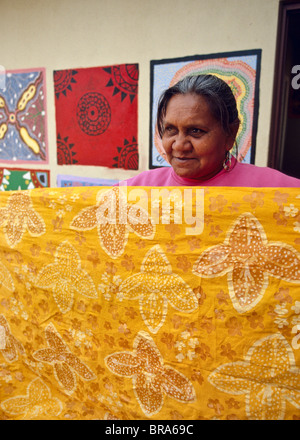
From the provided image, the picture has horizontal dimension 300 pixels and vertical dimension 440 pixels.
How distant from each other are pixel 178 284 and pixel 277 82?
1.34 m

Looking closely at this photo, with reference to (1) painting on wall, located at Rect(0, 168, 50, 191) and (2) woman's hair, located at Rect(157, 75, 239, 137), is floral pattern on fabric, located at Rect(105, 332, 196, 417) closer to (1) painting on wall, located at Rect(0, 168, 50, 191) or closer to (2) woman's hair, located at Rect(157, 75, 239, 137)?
(2) woman's hair, located at Rect(157, 75, 239, 137)

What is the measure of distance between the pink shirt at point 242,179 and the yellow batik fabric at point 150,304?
0.63ft

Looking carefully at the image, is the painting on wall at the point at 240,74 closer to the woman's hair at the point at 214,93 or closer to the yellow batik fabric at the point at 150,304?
the woman's hair at the point at 214,93

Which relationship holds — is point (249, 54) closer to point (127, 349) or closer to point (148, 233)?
point (148, 233)

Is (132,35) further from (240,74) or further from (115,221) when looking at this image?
(115,221)

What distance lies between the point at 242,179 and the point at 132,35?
1.49m

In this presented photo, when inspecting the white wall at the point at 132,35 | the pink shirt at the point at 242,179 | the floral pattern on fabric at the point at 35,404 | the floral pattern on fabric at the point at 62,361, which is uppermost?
the white wall at the point at 132,35

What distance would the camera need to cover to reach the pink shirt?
2.88 ft

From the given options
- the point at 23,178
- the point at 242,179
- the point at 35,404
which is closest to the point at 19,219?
the point at 35,404

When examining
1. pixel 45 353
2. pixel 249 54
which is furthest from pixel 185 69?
pixel 45 353

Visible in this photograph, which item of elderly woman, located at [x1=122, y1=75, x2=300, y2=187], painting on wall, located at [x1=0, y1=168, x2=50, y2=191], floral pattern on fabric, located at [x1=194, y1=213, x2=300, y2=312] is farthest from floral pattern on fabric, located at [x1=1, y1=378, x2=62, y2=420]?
painting on wall, located at [x1=0, y1=168, x2=50, y2=191]

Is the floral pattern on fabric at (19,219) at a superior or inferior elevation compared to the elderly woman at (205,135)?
inferior

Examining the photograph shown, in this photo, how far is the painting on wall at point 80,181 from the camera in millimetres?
2237

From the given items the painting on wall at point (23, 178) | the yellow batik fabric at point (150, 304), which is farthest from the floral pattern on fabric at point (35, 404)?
the painting on wall at point (23, 178)
